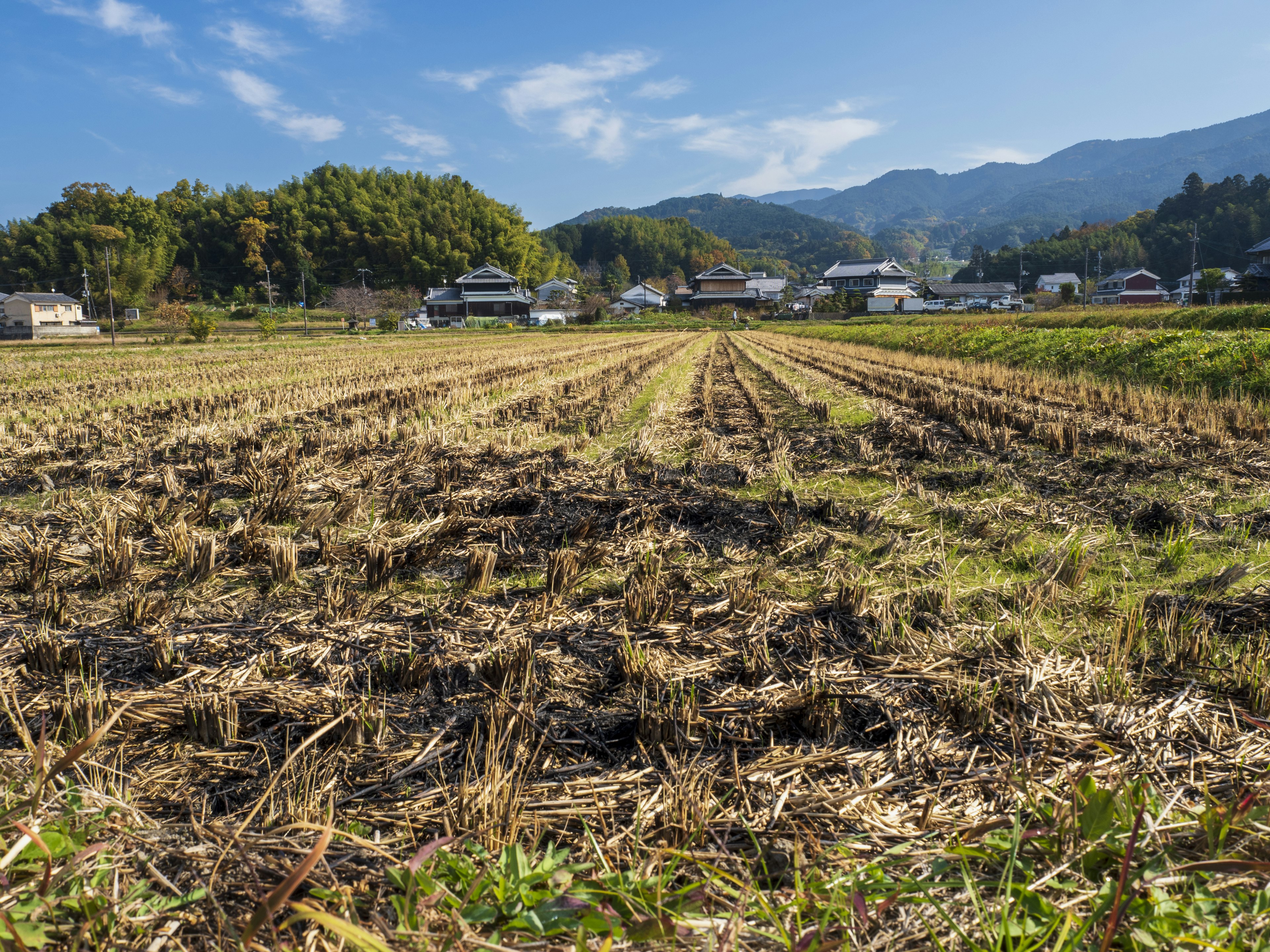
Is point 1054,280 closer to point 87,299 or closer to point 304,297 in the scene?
point 304,297

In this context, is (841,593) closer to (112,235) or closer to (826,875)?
(826,875)

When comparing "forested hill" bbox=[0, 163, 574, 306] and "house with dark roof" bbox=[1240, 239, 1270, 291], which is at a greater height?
"forested hill" bbox=[0, 163, 574, 306]

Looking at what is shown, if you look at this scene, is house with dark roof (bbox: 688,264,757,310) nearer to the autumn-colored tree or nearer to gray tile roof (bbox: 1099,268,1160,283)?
gray tile roof (bbox: 1099,268,1160,283)

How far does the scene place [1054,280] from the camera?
8894 centimetres

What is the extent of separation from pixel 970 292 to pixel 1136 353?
8070 centimetres

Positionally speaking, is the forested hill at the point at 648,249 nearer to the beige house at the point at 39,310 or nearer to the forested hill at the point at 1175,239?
the forested hill at the point at 1175,239

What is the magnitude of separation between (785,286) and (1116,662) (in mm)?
88182

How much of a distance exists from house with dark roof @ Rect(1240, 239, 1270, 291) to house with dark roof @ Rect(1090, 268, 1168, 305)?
1951 centimetres

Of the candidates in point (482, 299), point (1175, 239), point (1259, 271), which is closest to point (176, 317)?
point (482, 299)

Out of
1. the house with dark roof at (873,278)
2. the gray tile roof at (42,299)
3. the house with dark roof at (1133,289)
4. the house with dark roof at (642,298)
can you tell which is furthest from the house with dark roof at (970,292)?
the gray tile roof at (42,299)

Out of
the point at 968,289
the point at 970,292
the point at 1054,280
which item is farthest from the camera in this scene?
the point at 1054,280

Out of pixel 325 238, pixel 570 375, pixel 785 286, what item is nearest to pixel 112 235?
pixel 325 238

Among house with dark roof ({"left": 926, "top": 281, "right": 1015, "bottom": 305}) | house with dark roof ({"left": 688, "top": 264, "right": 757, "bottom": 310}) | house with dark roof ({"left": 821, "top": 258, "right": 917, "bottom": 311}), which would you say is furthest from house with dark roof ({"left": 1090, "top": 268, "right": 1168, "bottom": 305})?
house with dark roof ({"left": 688, "top": 264, "right": 757, "bottom": 310})

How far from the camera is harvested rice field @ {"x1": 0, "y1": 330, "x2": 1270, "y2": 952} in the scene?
122 cm
